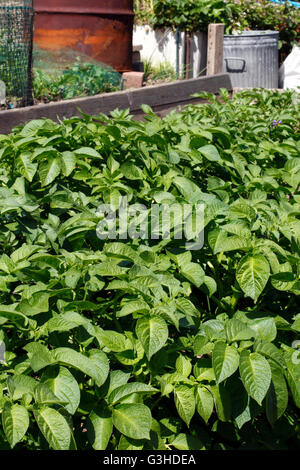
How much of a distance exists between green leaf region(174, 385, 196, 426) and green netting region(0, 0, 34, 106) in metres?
3.52

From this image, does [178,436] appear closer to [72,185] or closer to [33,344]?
[33,344]

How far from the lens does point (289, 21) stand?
9.10m

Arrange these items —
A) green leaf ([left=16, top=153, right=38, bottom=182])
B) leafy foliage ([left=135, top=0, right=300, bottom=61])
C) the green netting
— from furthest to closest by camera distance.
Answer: leafy foliage ([left=135, top=0, right=300, bottom=61]) < the green netting < green leaf ([left=16, top=153, right=38, bottom=182])

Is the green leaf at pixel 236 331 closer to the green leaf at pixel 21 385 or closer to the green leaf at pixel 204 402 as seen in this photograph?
the green leaf at pixel 204 402

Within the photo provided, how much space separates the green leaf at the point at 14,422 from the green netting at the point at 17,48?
3.62m

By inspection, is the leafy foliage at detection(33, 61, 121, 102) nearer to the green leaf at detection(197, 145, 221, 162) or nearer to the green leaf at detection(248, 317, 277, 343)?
the green leaf at detection(197, 145, 221, 162)

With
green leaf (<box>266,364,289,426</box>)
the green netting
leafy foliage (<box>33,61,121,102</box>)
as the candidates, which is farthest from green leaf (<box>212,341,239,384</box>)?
leafy foliage (<box>33,61,121,102</box>)

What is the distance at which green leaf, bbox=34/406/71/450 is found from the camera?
1104 mm

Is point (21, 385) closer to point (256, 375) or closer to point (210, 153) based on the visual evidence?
point (256, 375)

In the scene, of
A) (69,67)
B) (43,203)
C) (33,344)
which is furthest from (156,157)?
(69,67)

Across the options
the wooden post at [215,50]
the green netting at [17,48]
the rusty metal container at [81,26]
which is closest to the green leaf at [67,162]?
the green netting at [17,48]

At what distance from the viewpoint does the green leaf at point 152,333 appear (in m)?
1.26

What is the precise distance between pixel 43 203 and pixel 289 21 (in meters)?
8.36

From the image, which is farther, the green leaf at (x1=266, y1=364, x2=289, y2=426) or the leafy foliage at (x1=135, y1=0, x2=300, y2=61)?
the leafy foliage at (x1=135, y1=0, x2=300, y2=61)
